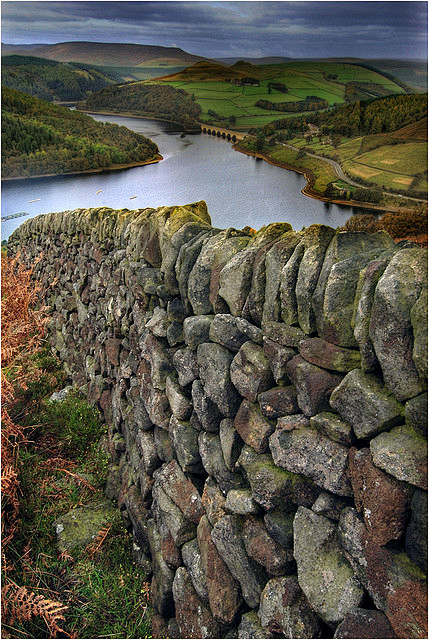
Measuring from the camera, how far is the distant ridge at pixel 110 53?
2818 millimetres

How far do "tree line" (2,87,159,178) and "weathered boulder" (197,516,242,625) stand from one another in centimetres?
299

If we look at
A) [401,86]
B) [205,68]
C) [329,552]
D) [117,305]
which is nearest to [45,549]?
[117,305]

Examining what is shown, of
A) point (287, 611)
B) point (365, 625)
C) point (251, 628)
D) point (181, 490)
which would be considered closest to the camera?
point (365, 625)

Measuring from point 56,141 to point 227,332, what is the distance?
2.56 m

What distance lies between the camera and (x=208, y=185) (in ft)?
8.80

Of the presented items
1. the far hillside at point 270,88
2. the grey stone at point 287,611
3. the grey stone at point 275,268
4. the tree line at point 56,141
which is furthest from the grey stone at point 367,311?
the tree line at point 56,141

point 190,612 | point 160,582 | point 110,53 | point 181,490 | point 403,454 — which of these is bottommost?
point 160,582

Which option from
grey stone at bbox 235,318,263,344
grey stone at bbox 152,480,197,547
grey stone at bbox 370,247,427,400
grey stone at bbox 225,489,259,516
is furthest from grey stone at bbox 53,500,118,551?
grey stone at bbox 370,247,427,400

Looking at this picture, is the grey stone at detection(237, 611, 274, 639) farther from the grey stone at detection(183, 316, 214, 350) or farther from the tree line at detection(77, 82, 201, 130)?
the tree line at detection(77, 82, 201, 130)

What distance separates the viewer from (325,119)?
2346mm

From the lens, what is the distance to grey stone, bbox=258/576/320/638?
2.60 metres

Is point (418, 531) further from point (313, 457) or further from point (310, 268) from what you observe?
point (310, 268)

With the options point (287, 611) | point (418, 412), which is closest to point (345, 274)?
point (418, 412)

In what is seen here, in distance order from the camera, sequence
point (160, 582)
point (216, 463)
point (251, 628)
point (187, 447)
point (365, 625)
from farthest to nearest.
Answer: point (160, 582), point (187, 447), point (216, 463), point (251, 628), point (365, 625)
